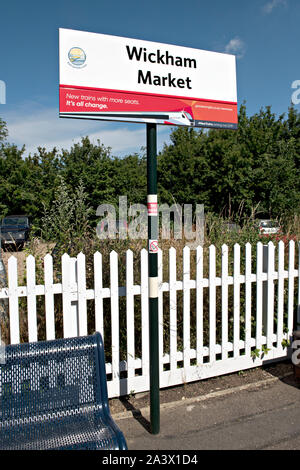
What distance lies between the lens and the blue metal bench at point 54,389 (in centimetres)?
A: 227

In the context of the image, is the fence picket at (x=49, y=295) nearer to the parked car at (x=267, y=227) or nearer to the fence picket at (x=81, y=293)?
the fence picket at (x=81, y=293)

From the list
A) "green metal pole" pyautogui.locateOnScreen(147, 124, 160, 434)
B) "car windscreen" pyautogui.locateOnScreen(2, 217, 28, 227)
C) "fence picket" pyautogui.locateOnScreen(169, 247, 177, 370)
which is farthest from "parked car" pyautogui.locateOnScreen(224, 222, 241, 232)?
"car windscreen" pyautogui.locateOnScreen(2, 217, 28, 227)

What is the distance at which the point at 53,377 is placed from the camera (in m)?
2.44

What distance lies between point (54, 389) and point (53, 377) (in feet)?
0.26

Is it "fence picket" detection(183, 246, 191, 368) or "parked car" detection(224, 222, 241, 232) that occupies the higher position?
"parked car" detection(224, 222, 241, 232)

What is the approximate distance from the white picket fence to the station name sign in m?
1.23

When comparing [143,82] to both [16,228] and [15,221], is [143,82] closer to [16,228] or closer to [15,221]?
[16,228]

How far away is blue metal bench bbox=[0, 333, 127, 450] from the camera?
227 cm

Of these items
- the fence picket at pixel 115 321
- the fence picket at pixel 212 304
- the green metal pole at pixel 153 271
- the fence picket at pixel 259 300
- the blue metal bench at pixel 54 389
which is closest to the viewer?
the blue metal bench at pixel 54 389

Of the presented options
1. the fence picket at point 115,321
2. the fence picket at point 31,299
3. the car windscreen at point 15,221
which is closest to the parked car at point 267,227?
the fence picket at point 115,321

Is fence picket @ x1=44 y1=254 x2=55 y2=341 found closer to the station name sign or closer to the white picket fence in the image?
the white picket fence
